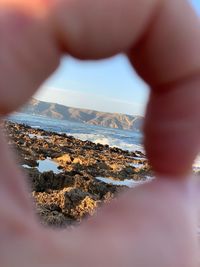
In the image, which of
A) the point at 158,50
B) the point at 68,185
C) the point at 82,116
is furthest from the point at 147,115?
the point at 82,116

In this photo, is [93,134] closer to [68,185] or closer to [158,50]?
[68,185]

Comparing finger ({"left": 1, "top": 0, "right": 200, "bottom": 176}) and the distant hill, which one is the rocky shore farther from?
the distant hill

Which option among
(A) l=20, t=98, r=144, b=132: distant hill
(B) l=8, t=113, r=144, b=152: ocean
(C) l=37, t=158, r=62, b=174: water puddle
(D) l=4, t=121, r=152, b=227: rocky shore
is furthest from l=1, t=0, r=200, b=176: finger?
(A) l=20, t=98, r=144, b=132: distant hill

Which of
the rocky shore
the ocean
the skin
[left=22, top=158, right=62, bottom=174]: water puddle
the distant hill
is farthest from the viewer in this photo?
the distant hill

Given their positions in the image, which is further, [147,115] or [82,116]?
[82,116]

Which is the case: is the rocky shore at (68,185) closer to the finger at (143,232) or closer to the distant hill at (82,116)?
the finger at (143,232)

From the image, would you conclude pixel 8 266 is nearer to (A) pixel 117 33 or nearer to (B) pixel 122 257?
(B) pixel 122 257

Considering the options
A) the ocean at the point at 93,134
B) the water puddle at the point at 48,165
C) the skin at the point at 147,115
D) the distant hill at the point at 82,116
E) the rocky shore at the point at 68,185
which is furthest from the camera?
the distant hill at the point at 82,116

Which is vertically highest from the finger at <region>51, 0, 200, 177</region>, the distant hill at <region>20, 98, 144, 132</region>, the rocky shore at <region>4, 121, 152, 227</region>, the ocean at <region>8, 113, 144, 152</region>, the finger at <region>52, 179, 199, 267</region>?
the distant hill at <region>20, 98, 144, 132</region>

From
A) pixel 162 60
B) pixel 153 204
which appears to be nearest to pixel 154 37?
pixel 162 60

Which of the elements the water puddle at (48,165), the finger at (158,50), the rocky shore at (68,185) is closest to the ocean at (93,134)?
the rocky shore at (68,185)
